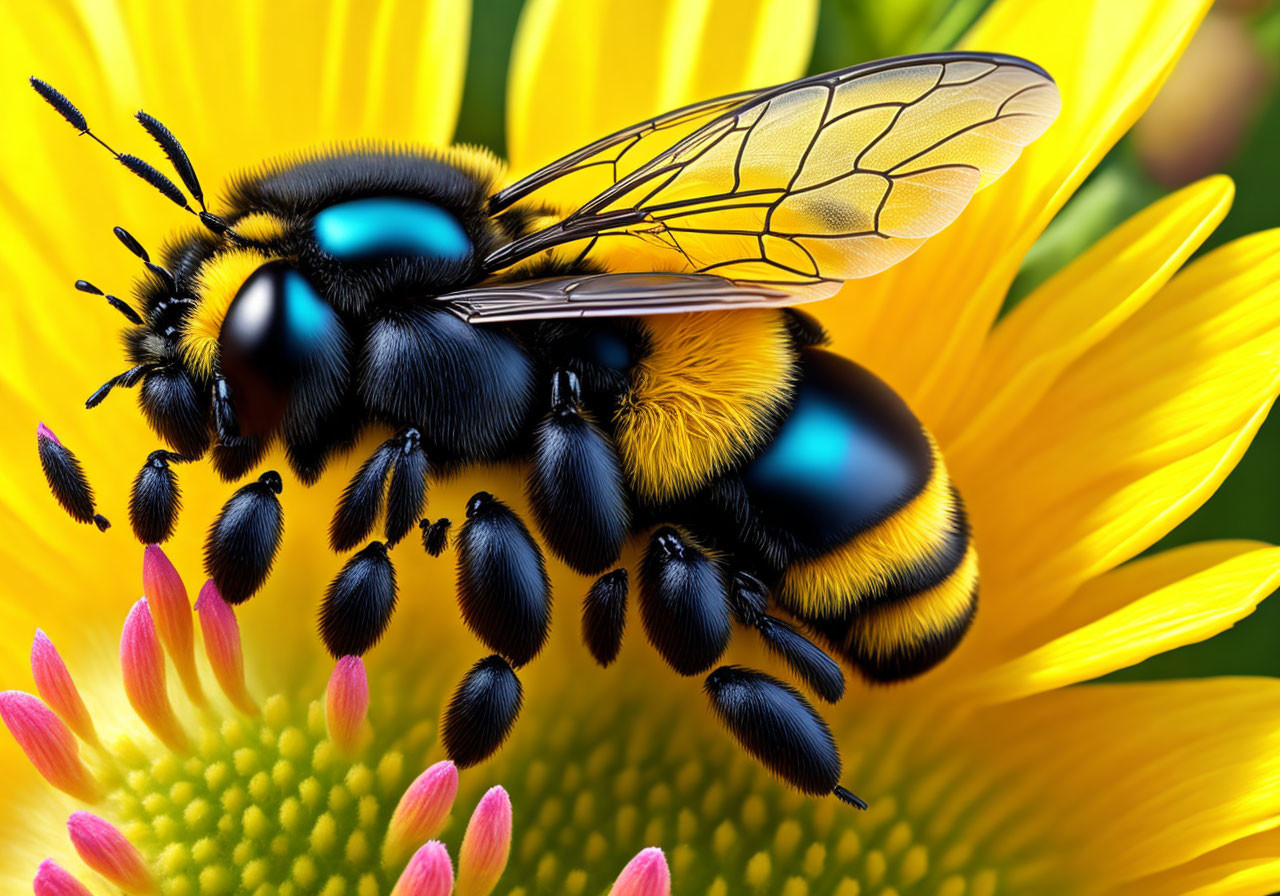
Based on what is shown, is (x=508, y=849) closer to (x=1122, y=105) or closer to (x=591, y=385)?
(x=591, y=385)

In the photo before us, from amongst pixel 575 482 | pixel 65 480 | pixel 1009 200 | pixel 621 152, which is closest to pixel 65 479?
pixel 65 480

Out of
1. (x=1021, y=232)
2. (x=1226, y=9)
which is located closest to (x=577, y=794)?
(x=1021, y=232)

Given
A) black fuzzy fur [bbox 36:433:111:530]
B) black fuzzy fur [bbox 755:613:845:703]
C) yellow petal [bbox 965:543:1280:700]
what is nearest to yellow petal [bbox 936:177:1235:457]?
yellow petal [bbox 965:543:1280:700]

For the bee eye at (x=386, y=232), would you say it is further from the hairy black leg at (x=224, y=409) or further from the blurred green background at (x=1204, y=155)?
the blurred green background at (x=1204, y=155)

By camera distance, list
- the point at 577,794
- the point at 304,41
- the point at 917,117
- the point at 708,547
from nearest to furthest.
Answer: the point at 917,117, the point at 708,547, the point at 577,794, the point at 304,41

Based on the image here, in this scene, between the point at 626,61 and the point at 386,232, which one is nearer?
the point at 386,232

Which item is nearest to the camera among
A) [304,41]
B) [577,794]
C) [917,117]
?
[917,117]

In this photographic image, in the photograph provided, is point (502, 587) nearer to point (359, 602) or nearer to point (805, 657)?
point (359, 602)
